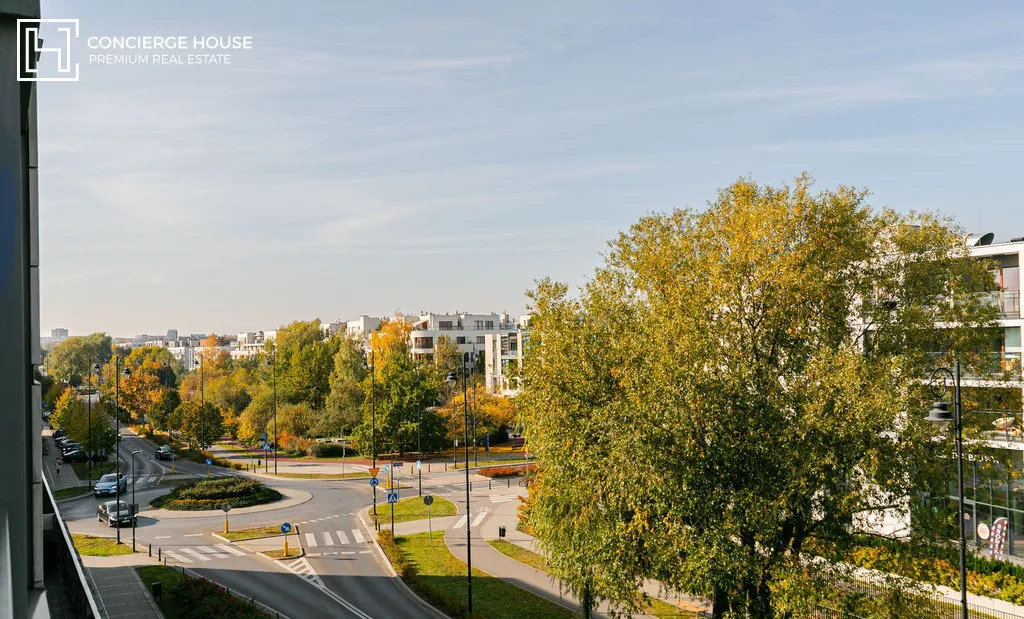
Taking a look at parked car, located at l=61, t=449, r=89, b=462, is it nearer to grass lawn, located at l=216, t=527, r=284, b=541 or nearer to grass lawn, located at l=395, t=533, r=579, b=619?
grass lawn, located at l=216, t=527, r=284, b=541

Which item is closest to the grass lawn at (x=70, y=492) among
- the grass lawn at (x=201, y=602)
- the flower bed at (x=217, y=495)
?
the flower bed at (x=217, y=495)

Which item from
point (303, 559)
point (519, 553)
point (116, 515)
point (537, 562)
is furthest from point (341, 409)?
point (537, 562)

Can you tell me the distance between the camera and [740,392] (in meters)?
17.9

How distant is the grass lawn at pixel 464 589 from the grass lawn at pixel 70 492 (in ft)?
92.1

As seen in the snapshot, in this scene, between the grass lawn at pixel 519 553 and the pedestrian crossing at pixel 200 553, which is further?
the pedestrian crossing at pixel 200 553

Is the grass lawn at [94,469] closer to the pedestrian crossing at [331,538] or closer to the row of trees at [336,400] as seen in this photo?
the row of trees at [336,400]

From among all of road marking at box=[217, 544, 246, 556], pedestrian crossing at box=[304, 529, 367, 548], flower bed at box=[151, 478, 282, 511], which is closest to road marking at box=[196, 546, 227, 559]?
road marking at box=[217, 544, 246, 556]

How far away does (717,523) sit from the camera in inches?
672

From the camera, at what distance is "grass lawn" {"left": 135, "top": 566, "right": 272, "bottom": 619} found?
24281mm

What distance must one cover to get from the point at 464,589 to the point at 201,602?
9.25m

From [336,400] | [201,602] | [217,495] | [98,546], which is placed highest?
[336,400]

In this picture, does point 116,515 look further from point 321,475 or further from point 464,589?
point 464,589

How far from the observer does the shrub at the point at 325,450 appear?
2677 inches

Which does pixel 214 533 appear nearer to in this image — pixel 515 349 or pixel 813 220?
pixel 813 220
